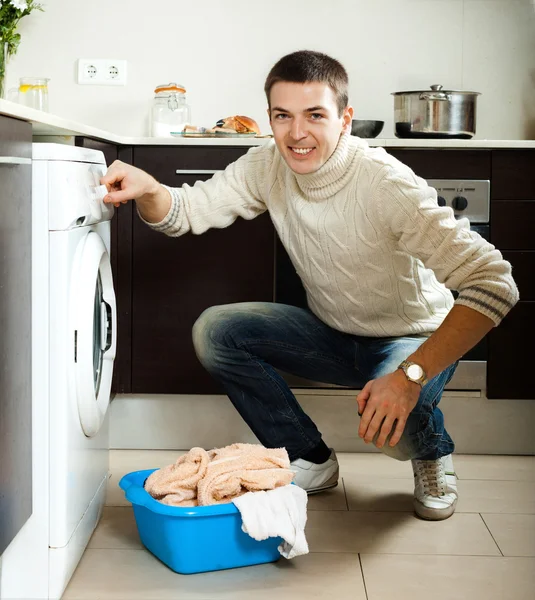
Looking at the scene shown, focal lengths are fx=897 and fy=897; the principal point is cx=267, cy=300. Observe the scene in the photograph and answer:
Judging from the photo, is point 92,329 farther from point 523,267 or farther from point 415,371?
point 523,267

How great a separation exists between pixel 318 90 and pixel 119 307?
96cm

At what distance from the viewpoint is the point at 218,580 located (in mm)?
1783

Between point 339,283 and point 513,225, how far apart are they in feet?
2.52

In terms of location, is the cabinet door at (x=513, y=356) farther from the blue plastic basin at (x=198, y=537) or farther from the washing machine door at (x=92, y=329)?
the washing machine door at (x=92, y=329)

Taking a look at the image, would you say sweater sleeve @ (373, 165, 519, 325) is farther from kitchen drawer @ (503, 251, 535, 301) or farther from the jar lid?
the jar lid

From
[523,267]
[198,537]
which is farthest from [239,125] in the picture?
[198,537]

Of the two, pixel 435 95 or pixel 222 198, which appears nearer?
pixel 222 198

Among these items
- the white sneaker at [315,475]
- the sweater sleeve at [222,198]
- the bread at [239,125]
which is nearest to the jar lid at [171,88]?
the bread at [239,125]

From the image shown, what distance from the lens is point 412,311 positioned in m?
2.12

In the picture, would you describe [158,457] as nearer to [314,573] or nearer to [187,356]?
[187,356]

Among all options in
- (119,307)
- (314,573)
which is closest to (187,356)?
(119,307)

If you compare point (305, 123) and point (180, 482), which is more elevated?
point (305, 123)

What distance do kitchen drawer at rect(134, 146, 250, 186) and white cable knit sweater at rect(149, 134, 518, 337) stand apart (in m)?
0.36

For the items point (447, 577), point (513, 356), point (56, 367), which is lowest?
point (447, 577)
